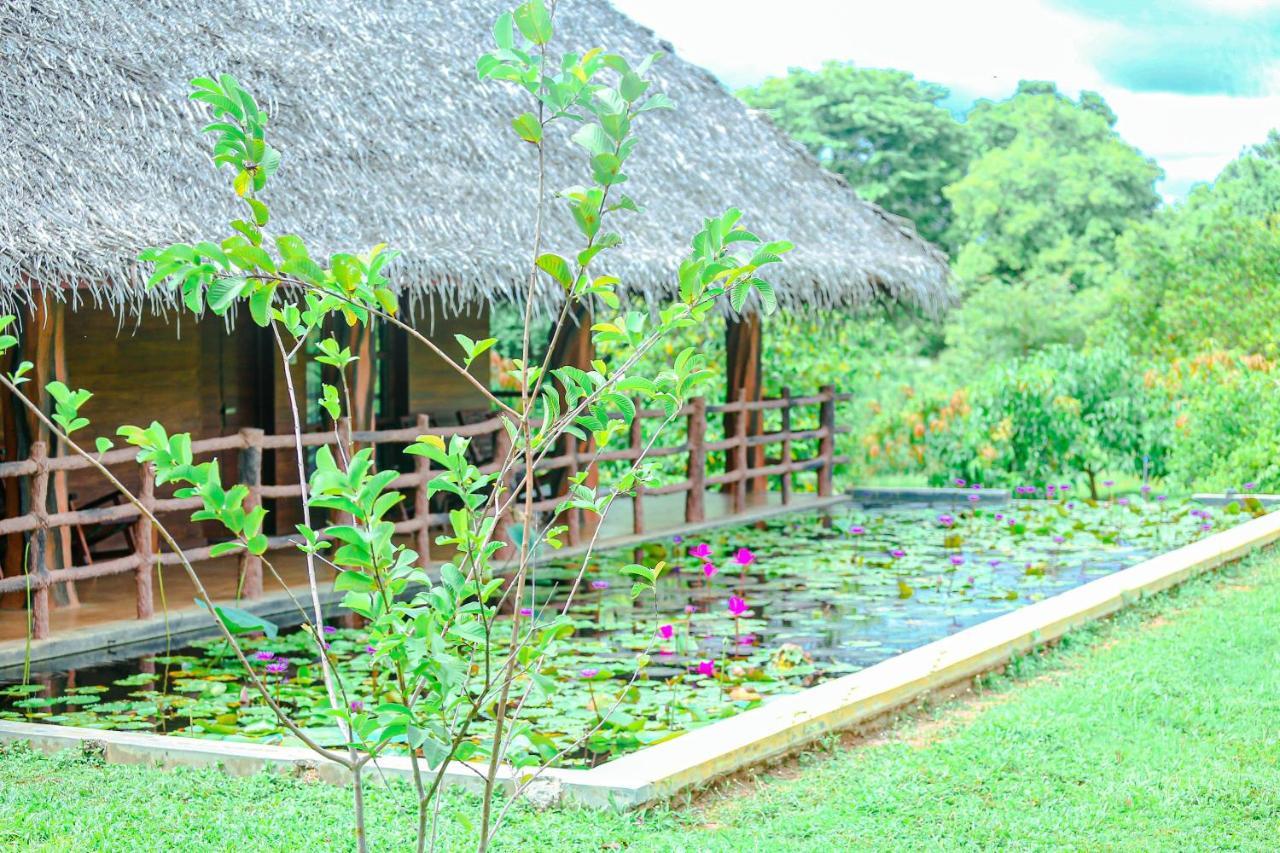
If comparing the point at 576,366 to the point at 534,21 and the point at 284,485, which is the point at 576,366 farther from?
the point at 534,21

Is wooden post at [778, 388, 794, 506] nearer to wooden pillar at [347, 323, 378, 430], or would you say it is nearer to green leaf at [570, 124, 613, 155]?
wooden pillar at [347, 323, 378, 430]

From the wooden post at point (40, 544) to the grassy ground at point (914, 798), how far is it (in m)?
1.93

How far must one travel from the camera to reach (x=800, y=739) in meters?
4.74

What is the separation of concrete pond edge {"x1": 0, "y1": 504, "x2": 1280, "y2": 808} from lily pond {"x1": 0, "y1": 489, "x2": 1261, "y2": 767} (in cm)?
15

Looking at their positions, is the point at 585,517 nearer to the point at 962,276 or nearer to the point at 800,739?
the point at 800,739

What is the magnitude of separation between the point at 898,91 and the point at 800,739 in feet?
92.4

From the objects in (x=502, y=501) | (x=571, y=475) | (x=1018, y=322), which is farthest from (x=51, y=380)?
(x=1018, y=322)

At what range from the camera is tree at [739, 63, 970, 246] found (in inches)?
1206

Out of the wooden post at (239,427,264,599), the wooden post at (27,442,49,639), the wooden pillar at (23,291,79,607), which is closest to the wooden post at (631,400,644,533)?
the wooden post at (239,427,264,599)

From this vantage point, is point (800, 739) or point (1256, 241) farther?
point (1256, 241)

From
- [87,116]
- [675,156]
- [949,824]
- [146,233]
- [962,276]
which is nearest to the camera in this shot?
[949,824]

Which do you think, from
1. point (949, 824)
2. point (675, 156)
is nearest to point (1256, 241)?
point (675, 156)

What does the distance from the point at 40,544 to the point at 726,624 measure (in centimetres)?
302

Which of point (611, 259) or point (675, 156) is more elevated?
point (675, 156)
